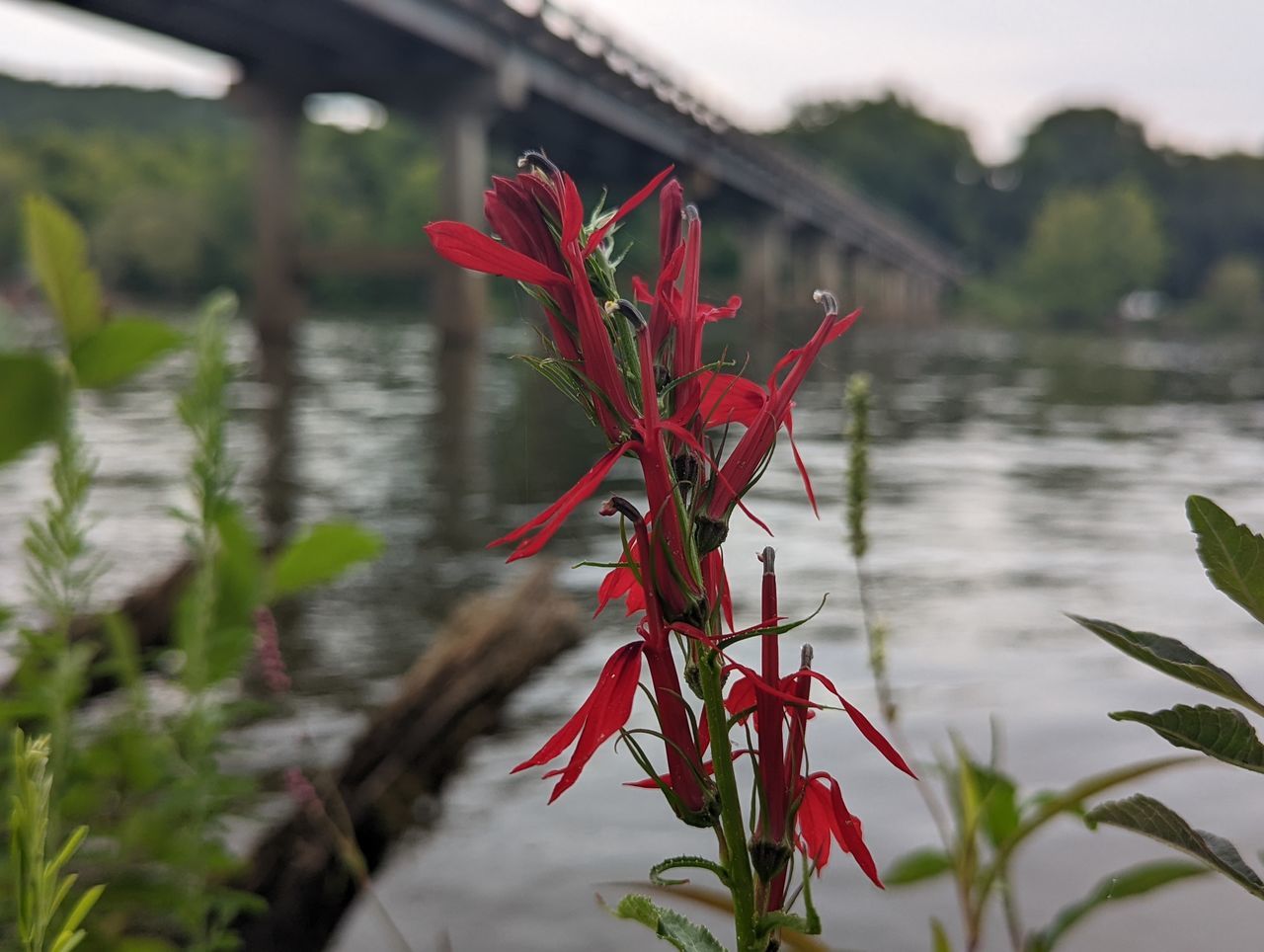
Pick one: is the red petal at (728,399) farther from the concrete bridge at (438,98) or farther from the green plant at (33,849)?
the concrete bridge at (438,98)

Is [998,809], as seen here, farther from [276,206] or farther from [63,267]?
[276,206]

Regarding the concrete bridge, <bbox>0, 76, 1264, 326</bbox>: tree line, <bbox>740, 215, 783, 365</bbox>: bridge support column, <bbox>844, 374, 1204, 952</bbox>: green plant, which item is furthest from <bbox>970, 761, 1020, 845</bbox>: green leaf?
<bbox>0, 76, 1264, 326</bbox>: tree line

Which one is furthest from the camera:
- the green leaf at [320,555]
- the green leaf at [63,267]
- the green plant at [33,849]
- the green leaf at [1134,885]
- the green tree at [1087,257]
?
the green tree at [1087,257]

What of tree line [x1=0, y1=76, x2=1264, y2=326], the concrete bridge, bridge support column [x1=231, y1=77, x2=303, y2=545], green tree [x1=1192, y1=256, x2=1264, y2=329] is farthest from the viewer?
green tree [x1=1192, y1=256, x2=1264, y2=329]

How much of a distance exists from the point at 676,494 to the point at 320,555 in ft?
5.97

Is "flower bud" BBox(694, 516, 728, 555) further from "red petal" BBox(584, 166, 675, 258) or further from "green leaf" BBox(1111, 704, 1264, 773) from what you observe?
"green leaf" BBox(1111, 704, 1264, 773)

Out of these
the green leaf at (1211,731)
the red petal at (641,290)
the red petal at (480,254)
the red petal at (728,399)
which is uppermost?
the red petal at (480,254)

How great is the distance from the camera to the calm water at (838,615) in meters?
2.55

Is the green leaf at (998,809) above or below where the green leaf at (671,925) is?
below

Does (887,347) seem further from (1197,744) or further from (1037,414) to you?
(1197,744)

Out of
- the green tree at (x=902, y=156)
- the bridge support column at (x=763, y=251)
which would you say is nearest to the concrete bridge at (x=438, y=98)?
the bridge support column at (x=763, y=251)

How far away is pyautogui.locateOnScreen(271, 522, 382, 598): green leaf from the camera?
228 cm

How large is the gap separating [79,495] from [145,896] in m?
0.95

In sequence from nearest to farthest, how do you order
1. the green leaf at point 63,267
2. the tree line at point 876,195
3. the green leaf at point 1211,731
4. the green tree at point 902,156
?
the green leaf at point 1211,731, the green leaf at point 63,267, the tree line at point 876,195, the green tree at point 902,156
